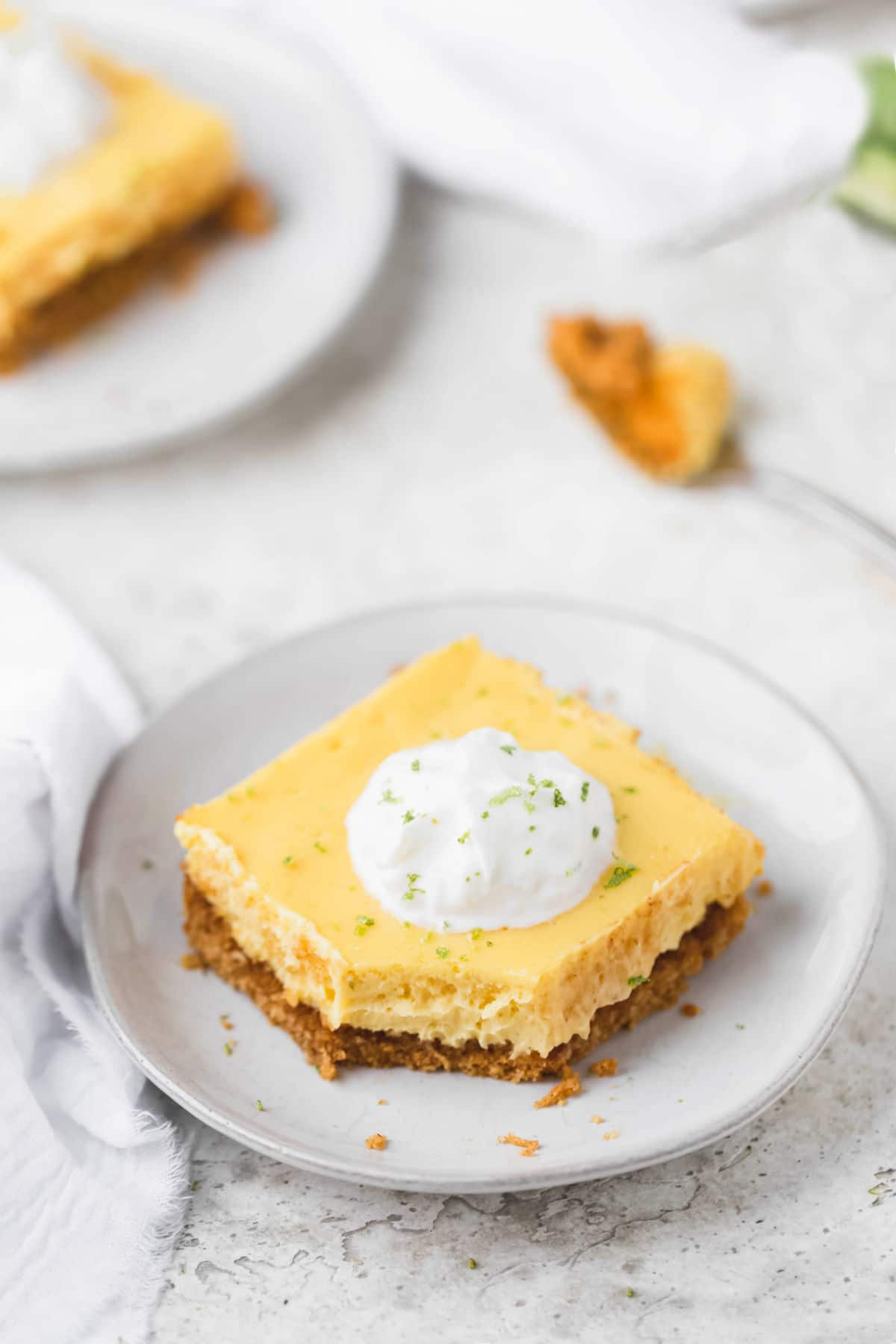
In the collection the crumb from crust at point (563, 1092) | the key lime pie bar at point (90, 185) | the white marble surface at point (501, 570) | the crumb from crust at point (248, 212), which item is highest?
the key lime pie bar at point (90, 185)

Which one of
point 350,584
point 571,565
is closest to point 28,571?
point 350,584

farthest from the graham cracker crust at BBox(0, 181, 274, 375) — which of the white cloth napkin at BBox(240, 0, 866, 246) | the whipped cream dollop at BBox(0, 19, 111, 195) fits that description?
the white cloth napkin at BBox(240, 0, 866, 246)

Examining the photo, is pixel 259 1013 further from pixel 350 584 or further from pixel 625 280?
pixel 625 280

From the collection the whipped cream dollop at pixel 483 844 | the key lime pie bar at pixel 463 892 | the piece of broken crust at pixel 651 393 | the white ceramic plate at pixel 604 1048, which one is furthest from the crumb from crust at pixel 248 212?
the whipped cream dollop at pixel 483 844

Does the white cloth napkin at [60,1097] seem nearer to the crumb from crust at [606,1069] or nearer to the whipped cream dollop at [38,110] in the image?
the crumb from crust at [606,1069]

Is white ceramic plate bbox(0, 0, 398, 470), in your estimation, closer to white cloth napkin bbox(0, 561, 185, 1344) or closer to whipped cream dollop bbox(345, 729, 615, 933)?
white cloth napkin bbox(0, 561, 185, 1344)
